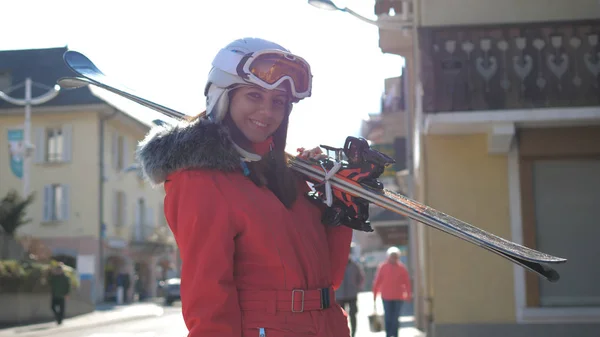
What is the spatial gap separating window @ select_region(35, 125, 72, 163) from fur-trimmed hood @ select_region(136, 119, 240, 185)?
4162 cm

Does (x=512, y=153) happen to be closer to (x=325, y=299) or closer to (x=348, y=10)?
(x=348, y=10)

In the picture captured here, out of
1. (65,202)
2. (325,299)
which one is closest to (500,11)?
(325,299)

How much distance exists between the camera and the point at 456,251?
12.1 metres

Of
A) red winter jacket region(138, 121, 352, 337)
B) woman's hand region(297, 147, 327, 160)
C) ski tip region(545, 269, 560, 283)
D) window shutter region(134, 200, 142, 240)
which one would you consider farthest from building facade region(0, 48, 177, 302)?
ski tip region(545, 269, 560, 283)

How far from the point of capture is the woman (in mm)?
2908

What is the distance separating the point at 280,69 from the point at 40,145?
42.5m

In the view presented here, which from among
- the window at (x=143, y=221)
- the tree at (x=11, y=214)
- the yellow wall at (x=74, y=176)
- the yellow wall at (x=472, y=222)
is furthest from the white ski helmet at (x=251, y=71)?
the window at (x=143, y=221)

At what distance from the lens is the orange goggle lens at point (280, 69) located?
3252mm

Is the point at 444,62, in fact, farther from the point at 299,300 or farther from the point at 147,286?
the point at 147,286

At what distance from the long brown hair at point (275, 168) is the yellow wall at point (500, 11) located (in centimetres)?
932

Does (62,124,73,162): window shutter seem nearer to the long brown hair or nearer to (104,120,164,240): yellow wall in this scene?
(104,120,164,240): yellow wall

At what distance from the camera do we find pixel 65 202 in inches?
1720

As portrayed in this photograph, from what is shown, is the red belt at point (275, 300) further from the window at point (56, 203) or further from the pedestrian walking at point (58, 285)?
the window at point (56, 203)

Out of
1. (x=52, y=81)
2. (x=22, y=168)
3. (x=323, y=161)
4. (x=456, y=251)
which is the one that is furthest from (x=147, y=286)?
(x=323, y=161)
